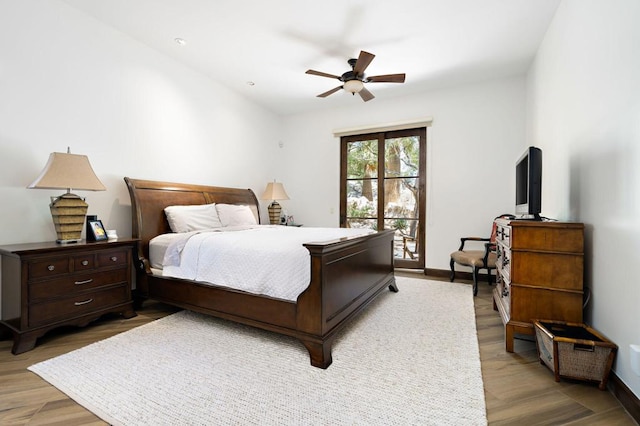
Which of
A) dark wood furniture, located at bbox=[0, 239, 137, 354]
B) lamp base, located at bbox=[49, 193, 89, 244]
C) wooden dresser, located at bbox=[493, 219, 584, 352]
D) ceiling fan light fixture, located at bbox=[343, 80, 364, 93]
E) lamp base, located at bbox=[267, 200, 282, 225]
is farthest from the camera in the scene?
lamp base, located at bbox=[267, 200, 282, 225]

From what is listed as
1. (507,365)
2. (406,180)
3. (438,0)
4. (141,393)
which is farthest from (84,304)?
(406,180)

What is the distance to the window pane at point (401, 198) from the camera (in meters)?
4.76

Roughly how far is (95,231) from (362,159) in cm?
399

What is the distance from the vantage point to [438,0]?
8.44 feet

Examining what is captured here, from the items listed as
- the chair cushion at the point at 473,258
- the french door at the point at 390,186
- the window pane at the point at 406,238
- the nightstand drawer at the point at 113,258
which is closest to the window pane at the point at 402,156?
the french door at the point at 390,186

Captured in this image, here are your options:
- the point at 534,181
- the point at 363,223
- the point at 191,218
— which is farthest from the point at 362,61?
the point at 363,223

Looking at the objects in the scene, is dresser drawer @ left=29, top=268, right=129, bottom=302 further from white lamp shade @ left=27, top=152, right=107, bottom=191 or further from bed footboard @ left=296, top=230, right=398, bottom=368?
bed footboard @ left=296, top=230, right=398, bottom=368

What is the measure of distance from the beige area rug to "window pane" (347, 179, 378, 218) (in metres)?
2.71

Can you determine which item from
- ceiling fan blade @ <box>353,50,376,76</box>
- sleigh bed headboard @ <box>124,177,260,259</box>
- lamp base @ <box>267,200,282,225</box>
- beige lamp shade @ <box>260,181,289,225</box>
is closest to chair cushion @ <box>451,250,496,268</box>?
ceiling fan blade @ <box>353,50,376,76</box>

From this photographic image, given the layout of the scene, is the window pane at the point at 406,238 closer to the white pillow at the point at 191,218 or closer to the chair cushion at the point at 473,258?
the chair cushion at the point at 473,258

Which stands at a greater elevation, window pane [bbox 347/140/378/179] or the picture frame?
window pane [bbox 347/140/378/179]

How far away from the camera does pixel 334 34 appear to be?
3074 mm

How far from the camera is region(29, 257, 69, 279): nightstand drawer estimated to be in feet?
6.88

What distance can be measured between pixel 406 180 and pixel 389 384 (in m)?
3.64
